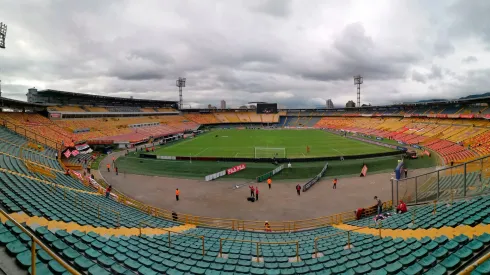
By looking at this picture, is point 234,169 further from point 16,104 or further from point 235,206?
point 16,104

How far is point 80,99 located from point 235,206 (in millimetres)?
65310

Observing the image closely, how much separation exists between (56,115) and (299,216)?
5331 centimetres

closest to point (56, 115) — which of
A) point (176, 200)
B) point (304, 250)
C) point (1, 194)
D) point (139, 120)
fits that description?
point (139, 120)

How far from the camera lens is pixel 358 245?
29.6 ft

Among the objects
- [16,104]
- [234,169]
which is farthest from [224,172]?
[16,104]

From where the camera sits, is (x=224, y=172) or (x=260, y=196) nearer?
(x=260, y=196)

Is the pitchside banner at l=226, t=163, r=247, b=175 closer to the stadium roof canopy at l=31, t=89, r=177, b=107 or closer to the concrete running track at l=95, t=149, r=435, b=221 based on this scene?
the concrete running track at l=95, t=149, r=435, b=221

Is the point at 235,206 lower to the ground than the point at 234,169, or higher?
lower

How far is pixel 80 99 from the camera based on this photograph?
65.7 meters

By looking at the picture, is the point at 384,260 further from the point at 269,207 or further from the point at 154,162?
the point at 154,162

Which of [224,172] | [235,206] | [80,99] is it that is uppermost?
[80,99]

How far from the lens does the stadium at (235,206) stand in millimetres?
6660

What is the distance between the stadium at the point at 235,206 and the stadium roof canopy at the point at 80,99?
1.05 m

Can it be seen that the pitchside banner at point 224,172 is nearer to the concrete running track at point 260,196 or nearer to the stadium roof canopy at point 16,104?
the concrete running track at point 260,196
